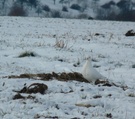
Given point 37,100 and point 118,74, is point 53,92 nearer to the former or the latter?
point 37,100

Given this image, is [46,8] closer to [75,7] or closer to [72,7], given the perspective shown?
[72,7]

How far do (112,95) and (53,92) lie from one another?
0.96 metres

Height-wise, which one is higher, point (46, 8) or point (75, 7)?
point (75, 7)

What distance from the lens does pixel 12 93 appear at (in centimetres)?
573

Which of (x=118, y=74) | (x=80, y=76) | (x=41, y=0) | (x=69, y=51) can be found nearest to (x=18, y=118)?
(x=80, y=76)

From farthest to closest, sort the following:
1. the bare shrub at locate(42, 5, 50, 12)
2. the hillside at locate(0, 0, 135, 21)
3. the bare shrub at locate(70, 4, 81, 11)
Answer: the bare shrub at locate(70, 4, 81, 11)
the bare shrub at locate(42, 5, 50, 12)
the hillside at locate(0, 0, 135, 21)

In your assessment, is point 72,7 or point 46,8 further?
point 72,7

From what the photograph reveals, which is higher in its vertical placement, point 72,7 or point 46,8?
point 72,7

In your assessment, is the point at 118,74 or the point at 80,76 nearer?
the point at 80,76

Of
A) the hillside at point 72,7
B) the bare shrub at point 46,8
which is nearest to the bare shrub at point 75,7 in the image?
the hillside at point 72,7

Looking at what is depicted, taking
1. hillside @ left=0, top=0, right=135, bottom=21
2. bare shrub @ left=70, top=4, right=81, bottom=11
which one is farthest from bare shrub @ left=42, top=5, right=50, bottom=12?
bare shrub @ left=70, top=4, right=81, bottom=11

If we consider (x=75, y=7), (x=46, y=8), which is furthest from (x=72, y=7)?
(x=46, y=8)

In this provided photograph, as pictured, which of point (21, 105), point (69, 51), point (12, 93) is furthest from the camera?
point (69, 51)

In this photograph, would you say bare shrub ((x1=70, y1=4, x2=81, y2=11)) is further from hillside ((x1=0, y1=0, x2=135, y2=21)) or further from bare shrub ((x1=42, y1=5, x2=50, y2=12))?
bare shrub ((x1=42, y1=5, x2=50, y2=12))
